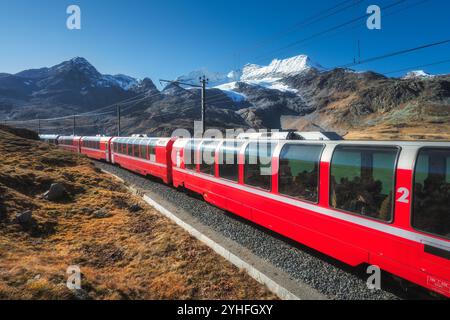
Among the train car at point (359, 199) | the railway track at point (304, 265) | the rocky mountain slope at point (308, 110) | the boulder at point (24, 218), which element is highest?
the rocky mountain slope at point (308, 110)

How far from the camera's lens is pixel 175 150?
49.4 ft

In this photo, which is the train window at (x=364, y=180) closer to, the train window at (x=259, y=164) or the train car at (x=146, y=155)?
the train window at (x=259, y=164)

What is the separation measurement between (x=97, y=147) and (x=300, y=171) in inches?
1145

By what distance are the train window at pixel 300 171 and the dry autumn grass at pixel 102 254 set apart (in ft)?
7.72

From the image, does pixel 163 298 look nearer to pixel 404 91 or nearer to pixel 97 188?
pixel 97 188

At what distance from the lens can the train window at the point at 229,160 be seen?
995 centimetres

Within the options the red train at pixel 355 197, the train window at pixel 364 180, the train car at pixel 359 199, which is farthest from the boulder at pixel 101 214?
the train window at pixel 364 180

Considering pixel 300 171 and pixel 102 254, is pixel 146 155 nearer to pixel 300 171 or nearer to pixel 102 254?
pixel 102 254

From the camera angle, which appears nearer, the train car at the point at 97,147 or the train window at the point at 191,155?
the train window at the point at 191,155


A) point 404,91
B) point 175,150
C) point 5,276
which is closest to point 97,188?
point 175,150

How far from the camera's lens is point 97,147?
105 feet

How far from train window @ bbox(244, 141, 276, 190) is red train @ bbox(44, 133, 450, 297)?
3cm

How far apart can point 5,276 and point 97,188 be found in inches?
360
